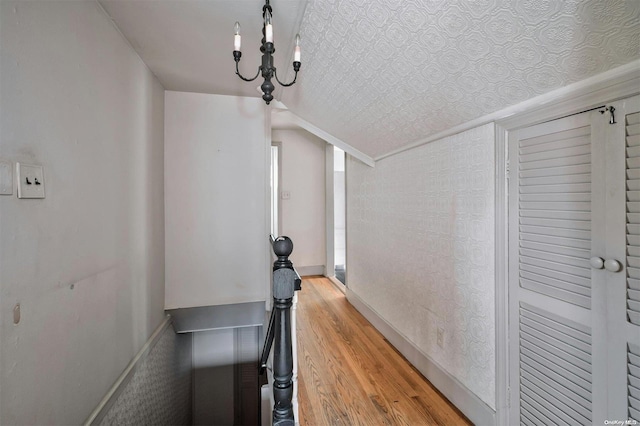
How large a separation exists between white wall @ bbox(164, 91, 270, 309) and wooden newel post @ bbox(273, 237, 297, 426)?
1.90m

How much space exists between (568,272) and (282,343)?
128 cm

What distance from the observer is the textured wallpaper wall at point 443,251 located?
156 centimetres

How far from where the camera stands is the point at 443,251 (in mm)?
1885

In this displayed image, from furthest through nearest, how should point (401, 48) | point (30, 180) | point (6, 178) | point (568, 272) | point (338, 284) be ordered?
point (338, 284), point (401, 48), point (568, 272), point (30, 180), point (6, 178)

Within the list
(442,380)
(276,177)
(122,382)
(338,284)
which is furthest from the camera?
(276,177)

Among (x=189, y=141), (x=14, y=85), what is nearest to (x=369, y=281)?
(x=189, y=141)

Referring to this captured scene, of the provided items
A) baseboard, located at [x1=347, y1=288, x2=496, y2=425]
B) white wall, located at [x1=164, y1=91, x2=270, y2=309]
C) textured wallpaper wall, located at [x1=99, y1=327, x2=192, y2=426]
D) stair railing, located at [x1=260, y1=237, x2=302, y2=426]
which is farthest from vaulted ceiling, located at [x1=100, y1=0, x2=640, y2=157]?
textured wallpaper wall, located at [x1=99, y1=327, x2=192, y2=426]

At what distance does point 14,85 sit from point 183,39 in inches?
44.9

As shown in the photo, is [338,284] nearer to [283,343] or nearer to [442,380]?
[442,380]

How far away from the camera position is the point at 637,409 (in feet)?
3.17

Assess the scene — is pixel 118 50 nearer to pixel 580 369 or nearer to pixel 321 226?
pixel 580 369

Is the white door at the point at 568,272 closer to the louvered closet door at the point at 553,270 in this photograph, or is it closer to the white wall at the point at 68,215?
the louvered closet door at the point at 553,270

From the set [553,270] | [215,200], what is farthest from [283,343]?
[215,200]

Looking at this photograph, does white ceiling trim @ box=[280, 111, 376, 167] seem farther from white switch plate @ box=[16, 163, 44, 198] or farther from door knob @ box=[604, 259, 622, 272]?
white switch plate @ box=[16, 163, 44, 198]
